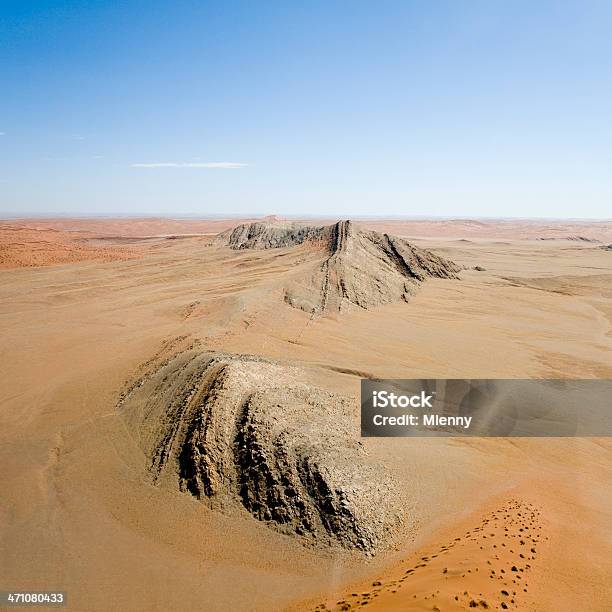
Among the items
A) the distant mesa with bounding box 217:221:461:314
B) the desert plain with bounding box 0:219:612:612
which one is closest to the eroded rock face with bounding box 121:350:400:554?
the desert plain with bounding box 0:219:612:612

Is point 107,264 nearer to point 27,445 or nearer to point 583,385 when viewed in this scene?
point 27,445

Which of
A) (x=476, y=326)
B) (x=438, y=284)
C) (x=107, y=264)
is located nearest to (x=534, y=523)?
(x=476, y=326)

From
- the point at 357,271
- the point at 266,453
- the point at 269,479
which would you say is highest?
the point at 357,271

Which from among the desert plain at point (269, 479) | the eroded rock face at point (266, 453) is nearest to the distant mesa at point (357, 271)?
the desert plain at point (269, 479)

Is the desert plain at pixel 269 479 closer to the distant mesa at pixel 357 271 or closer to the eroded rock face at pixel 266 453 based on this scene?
the eroded rock face at pixel 266 453

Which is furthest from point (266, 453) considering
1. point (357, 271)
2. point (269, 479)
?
point (357, 271)

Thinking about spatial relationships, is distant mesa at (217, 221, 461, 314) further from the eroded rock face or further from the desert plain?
the eroded rock face

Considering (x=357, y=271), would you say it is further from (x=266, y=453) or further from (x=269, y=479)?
(x=269, y=479)
